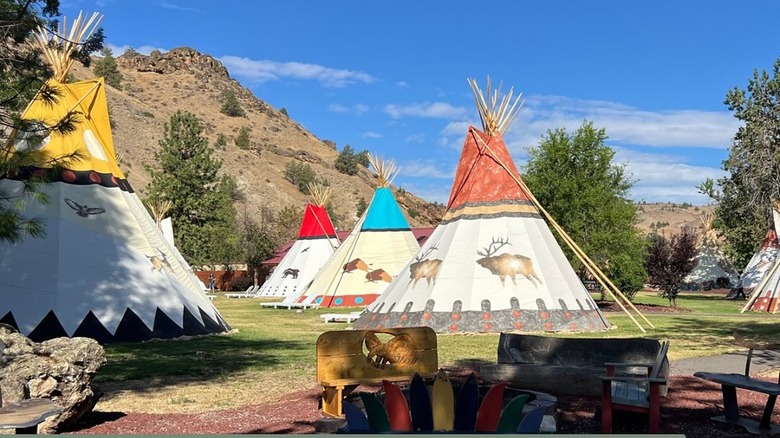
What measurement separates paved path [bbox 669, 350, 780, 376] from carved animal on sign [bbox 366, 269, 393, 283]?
16.7m

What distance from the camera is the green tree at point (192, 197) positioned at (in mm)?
49781

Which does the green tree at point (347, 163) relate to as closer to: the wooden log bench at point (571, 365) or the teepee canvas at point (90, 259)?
the teepee canvas at point (90, 259)

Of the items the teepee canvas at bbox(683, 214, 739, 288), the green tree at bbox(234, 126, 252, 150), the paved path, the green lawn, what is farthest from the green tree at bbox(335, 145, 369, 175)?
the paved path

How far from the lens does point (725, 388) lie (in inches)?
284

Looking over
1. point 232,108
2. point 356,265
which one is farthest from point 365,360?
point 232,108

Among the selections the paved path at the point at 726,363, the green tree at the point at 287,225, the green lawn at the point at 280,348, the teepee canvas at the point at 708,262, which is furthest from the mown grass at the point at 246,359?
the green tree at the point at 287,225

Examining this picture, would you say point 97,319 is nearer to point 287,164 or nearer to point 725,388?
point 725,388

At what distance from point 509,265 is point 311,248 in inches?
797

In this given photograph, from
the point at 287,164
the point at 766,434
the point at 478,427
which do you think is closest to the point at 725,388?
the point at 766,434

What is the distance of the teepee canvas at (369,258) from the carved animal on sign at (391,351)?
65.1 feet

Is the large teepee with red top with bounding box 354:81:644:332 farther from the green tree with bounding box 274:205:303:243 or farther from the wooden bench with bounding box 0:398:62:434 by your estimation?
the green tree with bounding box 274:205:303:243

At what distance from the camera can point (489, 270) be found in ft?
55.4

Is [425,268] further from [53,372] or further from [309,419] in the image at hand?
[53,372]

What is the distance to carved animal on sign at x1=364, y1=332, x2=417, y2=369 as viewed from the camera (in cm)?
800
